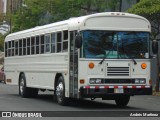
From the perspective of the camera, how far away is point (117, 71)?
18781 mm

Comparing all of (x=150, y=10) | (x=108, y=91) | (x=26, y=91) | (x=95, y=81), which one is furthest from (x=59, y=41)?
(x=150, y=10)

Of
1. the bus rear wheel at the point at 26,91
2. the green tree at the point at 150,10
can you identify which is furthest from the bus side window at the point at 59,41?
the green tree at the point at 150,10

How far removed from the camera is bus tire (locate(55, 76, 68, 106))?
19.9 meters

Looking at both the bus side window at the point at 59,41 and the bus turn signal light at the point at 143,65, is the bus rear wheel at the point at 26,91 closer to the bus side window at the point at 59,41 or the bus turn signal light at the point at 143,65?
→ the bus side window at the point at 59,41

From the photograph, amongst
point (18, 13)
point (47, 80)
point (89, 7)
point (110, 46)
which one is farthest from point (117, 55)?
point (18, 13)

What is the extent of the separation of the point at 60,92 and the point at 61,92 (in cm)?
12

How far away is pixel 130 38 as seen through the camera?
1923cm

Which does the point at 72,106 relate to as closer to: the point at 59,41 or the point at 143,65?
the point at 59,41

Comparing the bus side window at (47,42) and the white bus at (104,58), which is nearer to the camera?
the white bus at (104,58)

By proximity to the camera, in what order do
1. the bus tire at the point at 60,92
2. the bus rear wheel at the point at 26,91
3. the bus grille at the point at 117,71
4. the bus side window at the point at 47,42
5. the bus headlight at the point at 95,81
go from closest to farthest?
1. the bus headlight at the point at 95,81
2. the bus grille at the point at 117,71
3. the bus tire at the point at 60,92
4. the bus side window at the point at 47,42
5. the bus rear wheel at the point at 26,91

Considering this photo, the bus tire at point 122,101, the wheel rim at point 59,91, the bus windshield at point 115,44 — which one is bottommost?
the bus tire at point 122,101

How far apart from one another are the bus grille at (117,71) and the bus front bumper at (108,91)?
18.5 inches

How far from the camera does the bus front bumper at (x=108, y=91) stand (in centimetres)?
1828

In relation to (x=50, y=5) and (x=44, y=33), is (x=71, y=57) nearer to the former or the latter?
(x=44, y=33)
